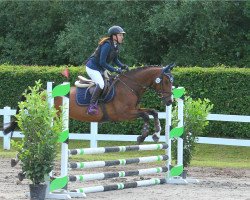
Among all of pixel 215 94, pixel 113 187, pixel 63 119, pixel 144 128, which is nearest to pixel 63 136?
pixel 63 119

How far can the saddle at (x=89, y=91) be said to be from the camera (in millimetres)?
14039

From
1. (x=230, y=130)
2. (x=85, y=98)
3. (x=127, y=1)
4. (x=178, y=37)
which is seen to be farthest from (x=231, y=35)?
(x=85, y=98)

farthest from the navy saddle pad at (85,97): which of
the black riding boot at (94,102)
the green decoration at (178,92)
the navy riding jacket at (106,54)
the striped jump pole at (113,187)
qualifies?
the striped jump pole at (113,187)

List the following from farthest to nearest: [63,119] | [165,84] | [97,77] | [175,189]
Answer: [97,77]
[165,84]
[175,189]
[63,119]

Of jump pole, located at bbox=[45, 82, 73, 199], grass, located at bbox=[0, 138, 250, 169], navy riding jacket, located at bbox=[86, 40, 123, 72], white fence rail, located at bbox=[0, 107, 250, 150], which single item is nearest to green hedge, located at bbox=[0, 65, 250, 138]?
grass, located at bbox=[0, 138, 250, 169]

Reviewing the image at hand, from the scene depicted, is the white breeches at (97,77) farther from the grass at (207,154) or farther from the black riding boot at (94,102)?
the grass at (207,154)

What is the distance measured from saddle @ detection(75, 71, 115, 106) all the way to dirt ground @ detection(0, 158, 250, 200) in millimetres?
1321

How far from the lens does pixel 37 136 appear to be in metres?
10.0

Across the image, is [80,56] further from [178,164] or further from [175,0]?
[178,164]

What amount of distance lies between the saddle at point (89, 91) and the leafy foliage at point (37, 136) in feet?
12.9

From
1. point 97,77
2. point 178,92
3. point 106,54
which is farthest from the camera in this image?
point 97,77

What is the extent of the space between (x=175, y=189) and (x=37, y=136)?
2.96 m

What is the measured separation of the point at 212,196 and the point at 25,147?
2.81 m

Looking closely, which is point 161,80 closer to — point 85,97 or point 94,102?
point 94,102
